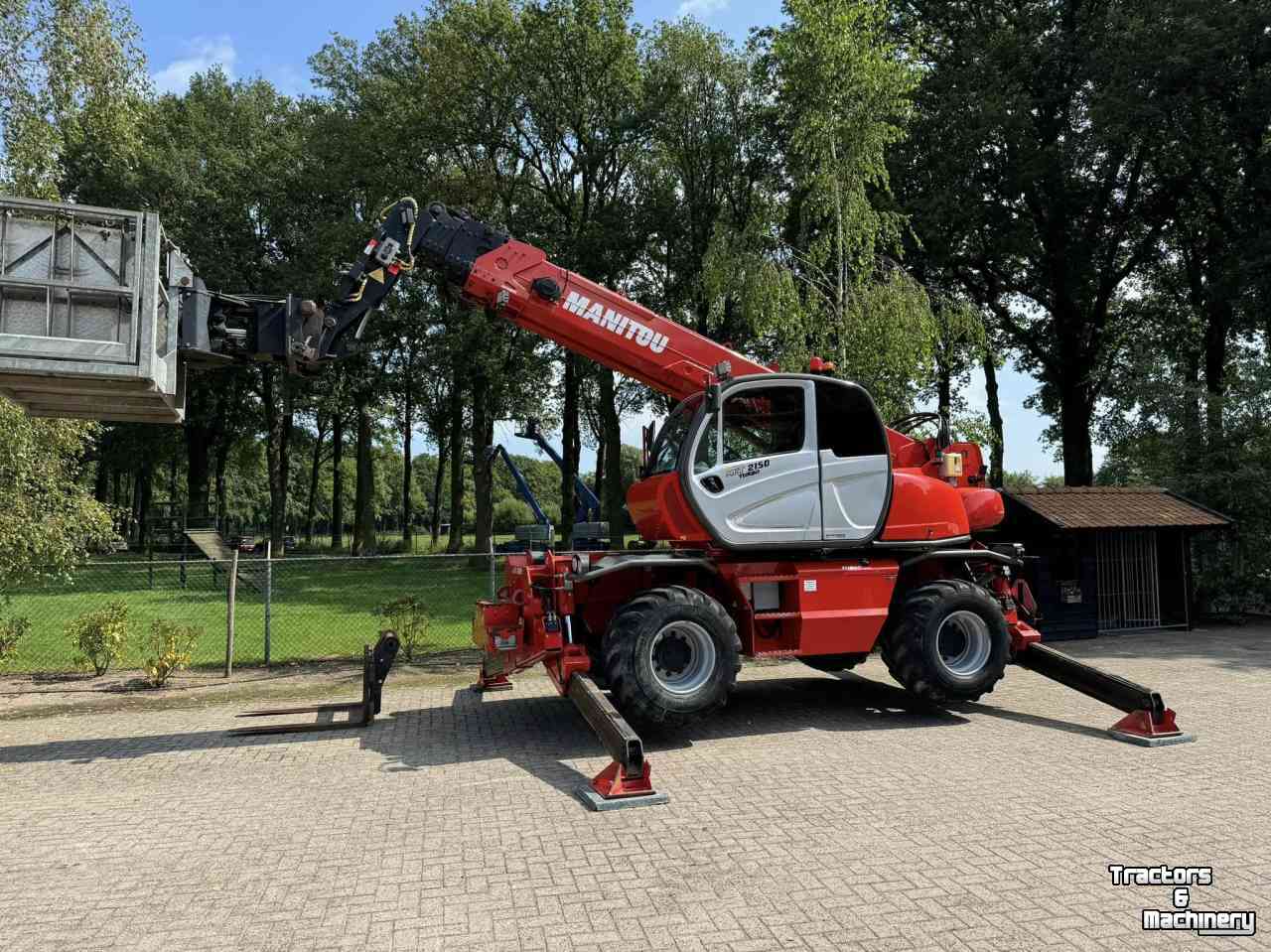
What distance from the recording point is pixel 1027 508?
14.4 metres

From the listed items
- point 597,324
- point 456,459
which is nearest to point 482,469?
point 456,459

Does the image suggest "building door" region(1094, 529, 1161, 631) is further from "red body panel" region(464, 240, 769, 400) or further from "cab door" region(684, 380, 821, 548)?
"red body panel" region(464, 240, 769, 400)

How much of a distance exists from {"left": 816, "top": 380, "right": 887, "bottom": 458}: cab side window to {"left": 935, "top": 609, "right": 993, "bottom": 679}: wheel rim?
6.14ft

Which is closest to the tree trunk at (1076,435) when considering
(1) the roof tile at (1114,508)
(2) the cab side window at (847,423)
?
(1) the roof tile at (1114,508)

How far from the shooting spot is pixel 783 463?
8016mm

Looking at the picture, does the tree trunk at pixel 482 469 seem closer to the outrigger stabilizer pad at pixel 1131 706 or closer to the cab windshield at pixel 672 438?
the cab windshield at pixel 672 438

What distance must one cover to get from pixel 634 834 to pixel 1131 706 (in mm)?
5012

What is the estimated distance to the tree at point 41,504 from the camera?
10.7 metres

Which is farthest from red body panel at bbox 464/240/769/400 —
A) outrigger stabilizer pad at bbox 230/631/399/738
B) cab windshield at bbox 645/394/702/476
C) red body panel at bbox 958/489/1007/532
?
outrigger stabilizer pad at bbox 230/631/399/738

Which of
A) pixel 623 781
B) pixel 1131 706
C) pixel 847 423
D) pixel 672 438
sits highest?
pixel 847 423

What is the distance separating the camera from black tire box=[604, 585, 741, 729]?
282 inches

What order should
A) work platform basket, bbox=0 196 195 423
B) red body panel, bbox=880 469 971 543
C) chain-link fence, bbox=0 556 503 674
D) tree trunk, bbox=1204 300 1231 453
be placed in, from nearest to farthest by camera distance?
work platform basket, bbox=0 196 195 423
red body panel, bbox=880 469 971 543
chain-link fence, bbox=0 556 503 674
tree trunk, bbox=1204 300 1231 453

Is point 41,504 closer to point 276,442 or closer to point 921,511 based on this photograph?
point 921,511

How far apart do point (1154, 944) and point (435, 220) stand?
25.7 feet
